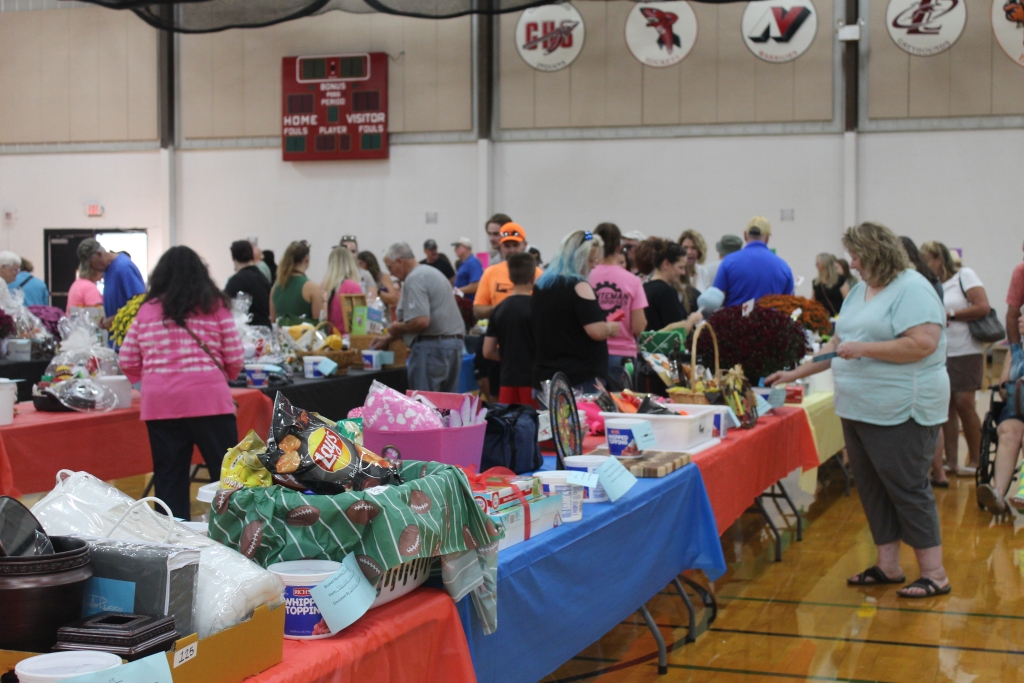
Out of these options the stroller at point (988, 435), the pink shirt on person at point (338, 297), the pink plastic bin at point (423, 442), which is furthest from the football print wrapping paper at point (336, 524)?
the pink shirt on person at point (338, 297)

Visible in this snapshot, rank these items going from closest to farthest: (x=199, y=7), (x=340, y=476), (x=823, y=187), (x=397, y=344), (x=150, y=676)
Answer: (x=150, y=676), (x=340, y=476), (x=397, y=344), (x=199, y=7), (x=823, y=187)

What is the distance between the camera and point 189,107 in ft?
42.5

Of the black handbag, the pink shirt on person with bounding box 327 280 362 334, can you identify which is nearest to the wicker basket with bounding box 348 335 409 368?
the pink shirt on person with bounding box 327 280 362 334

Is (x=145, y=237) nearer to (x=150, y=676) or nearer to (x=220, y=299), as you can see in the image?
(x=220, y=299)

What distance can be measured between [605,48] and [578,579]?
1027 centimetres

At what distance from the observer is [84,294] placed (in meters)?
7.33

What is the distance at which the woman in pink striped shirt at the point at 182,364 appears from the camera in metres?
3.43

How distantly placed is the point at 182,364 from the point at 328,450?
2092 mm

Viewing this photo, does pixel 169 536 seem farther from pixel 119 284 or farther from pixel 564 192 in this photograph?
pixel 564 192

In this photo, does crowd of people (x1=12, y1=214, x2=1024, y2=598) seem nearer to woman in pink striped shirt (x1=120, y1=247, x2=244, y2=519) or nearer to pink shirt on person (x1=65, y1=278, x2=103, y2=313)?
woman in pink striped shirt (x1=120, y1=247, x2=244, y2=519)

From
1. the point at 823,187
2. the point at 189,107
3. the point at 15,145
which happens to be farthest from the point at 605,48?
the point at 15,145

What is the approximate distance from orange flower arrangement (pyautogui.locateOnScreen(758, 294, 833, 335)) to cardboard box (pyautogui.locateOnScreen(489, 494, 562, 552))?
2.99 meters

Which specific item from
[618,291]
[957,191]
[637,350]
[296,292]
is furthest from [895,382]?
[957,191]

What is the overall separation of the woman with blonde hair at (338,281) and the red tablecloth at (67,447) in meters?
2.28
